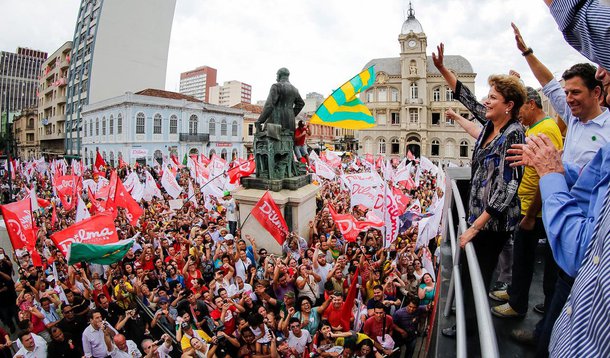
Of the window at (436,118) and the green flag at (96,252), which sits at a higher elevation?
the window at (436,118)

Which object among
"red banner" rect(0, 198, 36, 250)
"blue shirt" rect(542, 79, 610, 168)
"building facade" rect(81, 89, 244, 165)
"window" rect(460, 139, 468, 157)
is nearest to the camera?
"blue shirt" rect(542, 79, 610, 168)

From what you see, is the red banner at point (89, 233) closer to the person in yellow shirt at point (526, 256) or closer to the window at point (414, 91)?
the person in yellow shirt at point (526, 256)

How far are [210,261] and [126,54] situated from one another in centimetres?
4996

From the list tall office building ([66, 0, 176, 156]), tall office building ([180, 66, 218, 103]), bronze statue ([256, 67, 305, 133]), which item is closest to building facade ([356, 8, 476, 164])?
tall office building ([66, 0, 176, 156])

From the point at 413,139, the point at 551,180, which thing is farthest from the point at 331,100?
the point at 413,139

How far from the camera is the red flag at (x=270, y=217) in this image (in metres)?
7.41

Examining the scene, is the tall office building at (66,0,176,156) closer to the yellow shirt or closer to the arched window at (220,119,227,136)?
the arched window at (220,119,227,136)

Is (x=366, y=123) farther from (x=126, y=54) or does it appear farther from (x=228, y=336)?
(x=126, y=54)

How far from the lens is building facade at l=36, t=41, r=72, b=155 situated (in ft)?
173

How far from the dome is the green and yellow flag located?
46.8m

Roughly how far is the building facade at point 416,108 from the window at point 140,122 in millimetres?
30482

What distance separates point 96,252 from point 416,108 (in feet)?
161

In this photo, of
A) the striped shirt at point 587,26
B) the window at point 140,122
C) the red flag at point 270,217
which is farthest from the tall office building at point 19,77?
the striped shirt at point 587,26

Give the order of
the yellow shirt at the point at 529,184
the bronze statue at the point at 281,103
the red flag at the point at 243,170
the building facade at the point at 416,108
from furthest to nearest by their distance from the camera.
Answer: the building facade at the point at 416,108 < the red flag at the point at 243,170 < the bronze statue at the point at 281,103 < the yellow shirt at the point at 529,184
